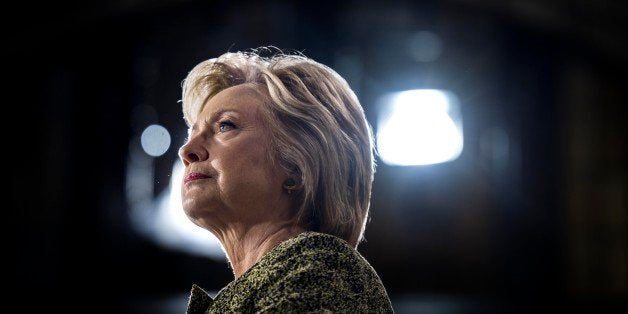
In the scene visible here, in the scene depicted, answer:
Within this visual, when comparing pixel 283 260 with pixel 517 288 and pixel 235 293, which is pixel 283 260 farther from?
pixel 517 288

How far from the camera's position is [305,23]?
340 inches

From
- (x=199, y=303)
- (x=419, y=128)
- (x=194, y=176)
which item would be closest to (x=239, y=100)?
(x=194, y=176)

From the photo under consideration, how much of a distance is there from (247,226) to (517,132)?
7.62 metres

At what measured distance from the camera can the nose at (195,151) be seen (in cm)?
129

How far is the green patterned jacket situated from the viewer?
106cm

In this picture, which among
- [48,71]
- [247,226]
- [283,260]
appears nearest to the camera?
[283,260]

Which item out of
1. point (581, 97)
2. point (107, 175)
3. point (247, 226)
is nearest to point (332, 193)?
point (247, 226)

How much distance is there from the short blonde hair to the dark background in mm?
6542

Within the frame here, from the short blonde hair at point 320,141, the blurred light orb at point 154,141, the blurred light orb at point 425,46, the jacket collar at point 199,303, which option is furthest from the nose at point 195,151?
the blurred light orb at point 425,46

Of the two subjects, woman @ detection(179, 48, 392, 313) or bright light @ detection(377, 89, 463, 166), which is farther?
bright light @ detection(377, 89, 463, 166)

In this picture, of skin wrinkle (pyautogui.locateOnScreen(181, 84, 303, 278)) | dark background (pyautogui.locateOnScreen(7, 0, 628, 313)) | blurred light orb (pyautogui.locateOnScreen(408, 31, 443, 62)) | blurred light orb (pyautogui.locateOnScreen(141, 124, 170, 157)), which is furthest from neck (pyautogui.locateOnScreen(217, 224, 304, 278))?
blurred light orb (pyautogui.locateOnScreen(408, 31, 443, 62))

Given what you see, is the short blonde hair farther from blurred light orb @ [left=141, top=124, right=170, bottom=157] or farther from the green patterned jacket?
blurred light orb @ [left=141, top=124, right=170, bottom=157]

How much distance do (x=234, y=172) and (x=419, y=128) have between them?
687 cm

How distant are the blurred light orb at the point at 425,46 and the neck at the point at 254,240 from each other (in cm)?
743
